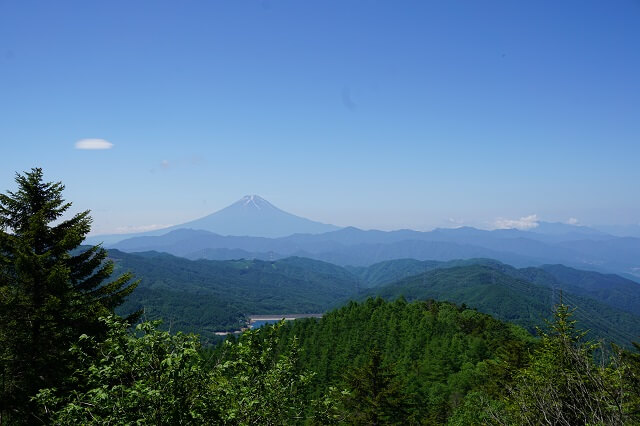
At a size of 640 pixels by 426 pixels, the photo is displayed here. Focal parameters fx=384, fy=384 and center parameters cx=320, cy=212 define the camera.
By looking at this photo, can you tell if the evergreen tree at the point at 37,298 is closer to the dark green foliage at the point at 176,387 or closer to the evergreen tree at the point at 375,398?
the dark green foliage at the point at 176,387

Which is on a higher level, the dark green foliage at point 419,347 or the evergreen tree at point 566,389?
the evergreen tree at point 566,389

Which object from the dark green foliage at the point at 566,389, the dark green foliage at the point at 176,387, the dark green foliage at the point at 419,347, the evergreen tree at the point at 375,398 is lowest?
A: the dark green foliage at the point at 419,347

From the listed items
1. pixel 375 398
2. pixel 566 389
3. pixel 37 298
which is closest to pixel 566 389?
pixel 566 389

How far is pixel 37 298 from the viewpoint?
15945 mm

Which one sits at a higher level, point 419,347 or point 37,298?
point 37,298

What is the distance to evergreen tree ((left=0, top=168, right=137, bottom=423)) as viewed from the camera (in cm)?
1443

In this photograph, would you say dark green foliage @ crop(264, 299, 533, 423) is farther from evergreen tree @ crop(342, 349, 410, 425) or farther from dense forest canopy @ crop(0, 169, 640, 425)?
dense forest canopy @ crop(0, 169, 640, 425)

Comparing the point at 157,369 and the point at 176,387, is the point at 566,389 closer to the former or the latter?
the point at 176,387

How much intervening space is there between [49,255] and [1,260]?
1761mm

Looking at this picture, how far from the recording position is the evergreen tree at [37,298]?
14430 mm

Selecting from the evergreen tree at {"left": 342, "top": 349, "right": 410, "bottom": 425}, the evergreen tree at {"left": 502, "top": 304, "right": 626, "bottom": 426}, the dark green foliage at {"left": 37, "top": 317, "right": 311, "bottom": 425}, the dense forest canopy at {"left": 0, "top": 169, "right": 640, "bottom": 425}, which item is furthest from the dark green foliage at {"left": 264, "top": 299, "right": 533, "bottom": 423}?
the dark green foliage at {"left": 37, "top": 317, "right": 311, "bottom": 425}

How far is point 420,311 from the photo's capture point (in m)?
90.9

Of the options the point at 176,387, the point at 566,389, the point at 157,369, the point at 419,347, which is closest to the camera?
the point at 176,387

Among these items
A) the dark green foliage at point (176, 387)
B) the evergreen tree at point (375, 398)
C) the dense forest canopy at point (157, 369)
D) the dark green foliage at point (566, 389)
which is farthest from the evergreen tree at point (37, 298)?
the evergreen tree at point (375, 398)
